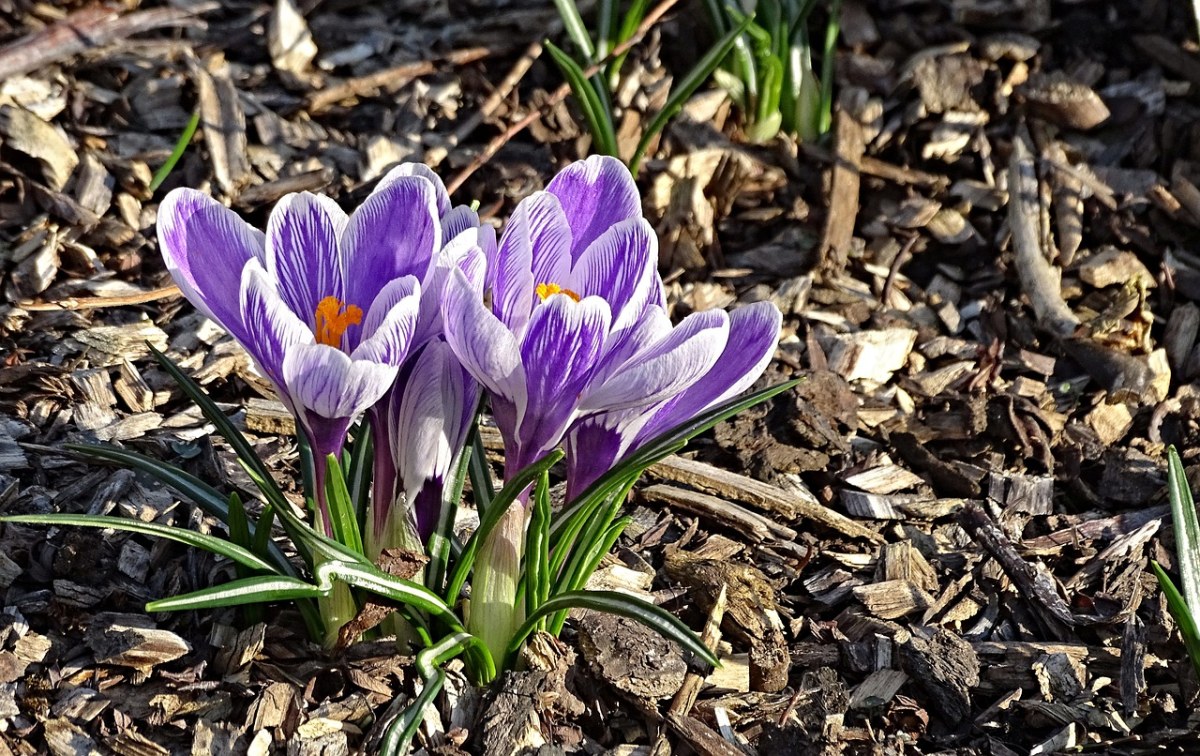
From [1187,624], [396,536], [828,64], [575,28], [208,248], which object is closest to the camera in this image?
[208,248]

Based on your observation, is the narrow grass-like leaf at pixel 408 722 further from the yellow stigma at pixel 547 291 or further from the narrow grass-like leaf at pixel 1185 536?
the narrow grass-like leaf at pixel 1185 536

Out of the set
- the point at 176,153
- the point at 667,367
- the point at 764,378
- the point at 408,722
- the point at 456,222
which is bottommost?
the point at 764,378

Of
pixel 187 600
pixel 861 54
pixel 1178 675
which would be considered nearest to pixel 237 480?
pixel 187 600

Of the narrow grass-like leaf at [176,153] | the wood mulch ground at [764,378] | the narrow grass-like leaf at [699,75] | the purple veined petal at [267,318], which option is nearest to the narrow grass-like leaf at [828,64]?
the wood mulch ground at [764,378]

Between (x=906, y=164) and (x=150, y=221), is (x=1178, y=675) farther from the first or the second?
(x=150, y=221)

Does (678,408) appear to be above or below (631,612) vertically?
above

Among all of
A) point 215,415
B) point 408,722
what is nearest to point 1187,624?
point 408,722

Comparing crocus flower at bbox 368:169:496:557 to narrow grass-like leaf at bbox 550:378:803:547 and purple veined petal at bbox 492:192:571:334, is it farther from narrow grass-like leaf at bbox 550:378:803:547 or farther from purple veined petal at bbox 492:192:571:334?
narrow grass-like leaf at bbox 550:378:803:547

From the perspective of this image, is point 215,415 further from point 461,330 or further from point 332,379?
point 461,330
